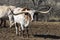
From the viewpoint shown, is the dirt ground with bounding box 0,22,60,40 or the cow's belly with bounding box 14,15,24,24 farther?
the cow's belly with bounding box 14,15,24,24

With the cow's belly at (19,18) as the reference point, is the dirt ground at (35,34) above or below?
below

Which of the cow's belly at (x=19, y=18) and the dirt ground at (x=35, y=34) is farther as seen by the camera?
the cow's belly at (x=19, y=18)

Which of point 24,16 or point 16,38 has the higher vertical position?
point 24,16

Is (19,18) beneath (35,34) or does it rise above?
above

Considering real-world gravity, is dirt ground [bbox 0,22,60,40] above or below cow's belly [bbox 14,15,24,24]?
below

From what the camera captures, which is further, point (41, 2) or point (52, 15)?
point (41, 2)

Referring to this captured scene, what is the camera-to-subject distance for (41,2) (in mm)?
34875

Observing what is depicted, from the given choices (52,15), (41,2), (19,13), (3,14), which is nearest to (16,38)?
(19,13)

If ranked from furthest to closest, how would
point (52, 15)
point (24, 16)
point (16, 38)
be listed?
point (52, 15) → point (24, 16) → point (16, 38)

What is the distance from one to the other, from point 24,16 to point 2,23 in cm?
568

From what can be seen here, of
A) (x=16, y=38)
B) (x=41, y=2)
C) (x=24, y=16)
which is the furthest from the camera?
(x=41, y=2)

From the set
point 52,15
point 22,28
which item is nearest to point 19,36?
point 22,28

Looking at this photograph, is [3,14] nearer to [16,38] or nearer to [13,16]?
[13,16]

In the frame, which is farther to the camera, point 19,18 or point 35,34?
point 35,34
